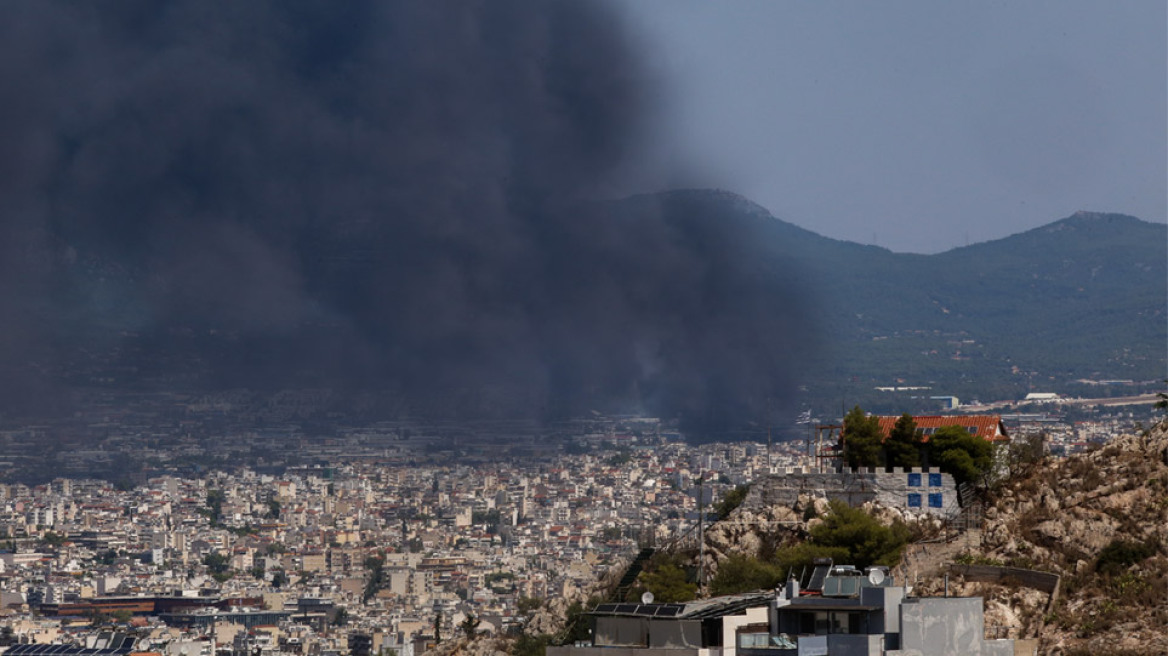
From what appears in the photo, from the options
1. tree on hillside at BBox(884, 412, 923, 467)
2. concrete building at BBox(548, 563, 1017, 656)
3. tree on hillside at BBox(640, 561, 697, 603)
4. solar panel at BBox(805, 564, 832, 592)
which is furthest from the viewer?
tree on hillside at BBox(884, 412, 923, 467)

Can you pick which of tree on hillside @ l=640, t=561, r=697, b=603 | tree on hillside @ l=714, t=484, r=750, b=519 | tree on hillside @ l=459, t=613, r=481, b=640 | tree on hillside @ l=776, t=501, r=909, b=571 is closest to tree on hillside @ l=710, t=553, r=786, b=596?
tree on hillside @ l=776, t=501, r=909, b=571

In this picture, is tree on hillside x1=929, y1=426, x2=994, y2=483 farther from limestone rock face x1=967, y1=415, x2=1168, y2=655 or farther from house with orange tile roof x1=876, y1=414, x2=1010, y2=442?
house with orange tile roof x1=876, y1=414, x2=1010, y2=442

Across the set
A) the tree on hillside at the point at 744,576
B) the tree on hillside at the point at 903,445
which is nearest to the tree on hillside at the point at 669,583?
the tree on hillside at the point at 744,576

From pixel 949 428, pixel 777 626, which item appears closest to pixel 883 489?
pixel 949 428

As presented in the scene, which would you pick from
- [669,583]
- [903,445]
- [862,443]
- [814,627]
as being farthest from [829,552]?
[814,627]

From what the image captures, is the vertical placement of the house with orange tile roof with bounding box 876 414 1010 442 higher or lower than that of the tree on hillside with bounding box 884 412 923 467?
higher

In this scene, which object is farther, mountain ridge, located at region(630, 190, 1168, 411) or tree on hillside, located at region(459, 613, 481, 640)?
mountain ridge, located at region(630, 190, 1168, 411)

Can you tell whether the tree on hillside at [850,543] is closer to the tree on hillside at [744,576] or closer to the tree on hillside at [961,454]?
the tree on hillside at [744,576]
